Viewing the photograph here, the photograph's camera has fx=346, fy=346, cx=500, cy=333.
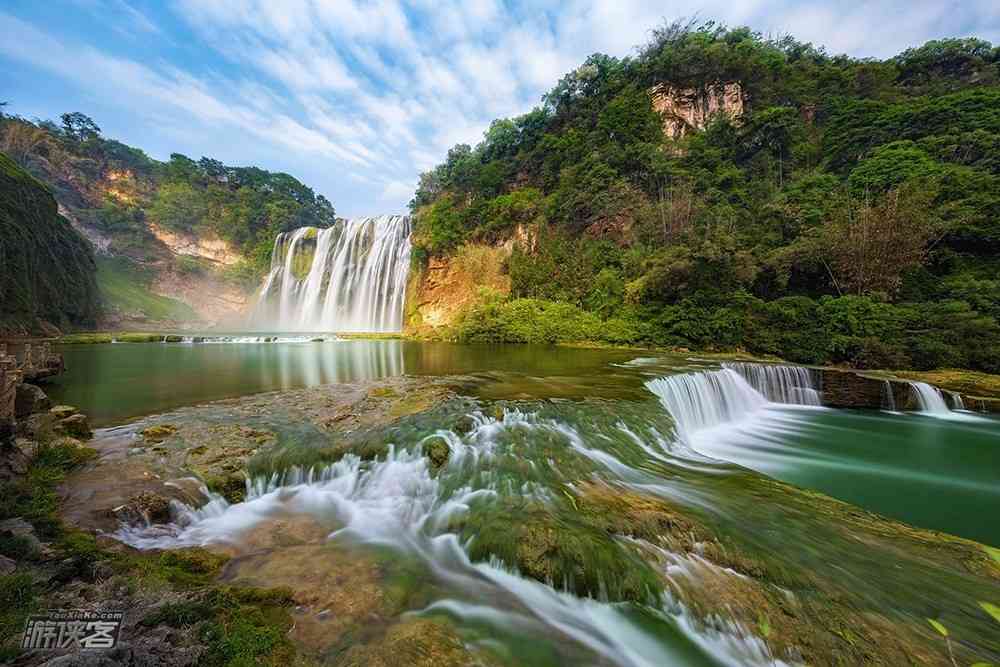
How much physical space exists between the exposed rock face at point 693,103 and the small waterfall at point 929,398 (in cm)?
2489

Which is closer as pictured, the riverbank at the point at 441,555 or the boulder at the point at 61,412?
the riverbank at the point at 441,555

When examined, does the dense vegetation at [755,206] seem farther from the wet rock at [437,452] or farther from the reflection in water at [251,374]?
the wet rock at [437,452]

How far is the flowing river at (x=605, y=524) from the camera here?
7.18 ft

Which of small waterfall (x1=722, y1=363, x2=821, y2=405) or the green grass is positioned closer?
small waterfall (x1=722, y1=363, x2=821, y2=405)

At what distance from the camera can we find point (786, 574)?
2471 millimetres

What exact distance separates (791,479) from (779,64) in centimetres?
3669

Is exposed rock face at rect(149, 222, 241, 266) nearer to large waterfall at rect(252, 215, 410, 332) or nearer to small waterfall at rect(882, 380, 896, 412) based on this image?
large waterfall at rect(252, 215, 410, 332)

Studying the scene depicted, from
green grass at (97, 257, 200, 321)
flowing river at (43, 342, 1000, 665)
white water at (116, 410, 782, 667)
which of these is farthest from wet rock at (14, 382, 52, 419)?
green grass at (97, 257, 200, 321)

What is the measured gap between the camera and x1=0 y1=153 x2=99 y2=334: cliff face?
566 inches

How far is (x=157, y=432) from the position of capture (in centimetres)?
431

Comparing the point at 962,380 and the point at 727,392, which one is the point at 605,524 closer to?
the point at 727,392

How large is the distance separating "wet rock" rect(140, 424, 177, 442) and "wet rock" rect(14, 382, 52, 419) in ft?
3.24

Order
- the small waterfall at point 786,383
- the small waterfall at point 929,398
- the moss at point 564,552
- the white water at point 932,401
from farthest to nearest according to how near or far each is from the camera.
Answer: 1. the small waterfall at point 786,383
2. the small waterfall at point 929,398
3. the white water at point 932,401
4. the moss at point 564,552

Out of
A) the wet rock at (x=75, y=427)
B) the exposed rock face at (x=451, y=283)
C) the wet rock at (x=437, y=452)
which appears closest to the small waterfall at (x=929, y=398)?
the wet rock at (x=437, y=452)
